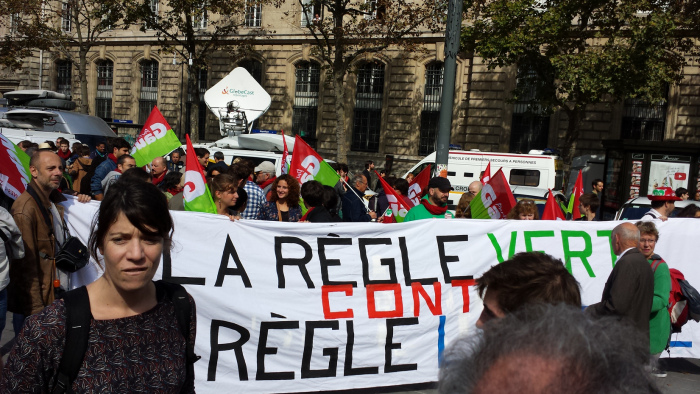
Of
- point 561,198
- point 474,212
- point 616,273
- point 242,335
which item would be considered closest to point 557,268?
point 616,273

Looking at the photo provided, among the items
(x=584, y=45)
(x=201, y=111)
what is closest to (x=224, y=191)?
(x=584, y=45)

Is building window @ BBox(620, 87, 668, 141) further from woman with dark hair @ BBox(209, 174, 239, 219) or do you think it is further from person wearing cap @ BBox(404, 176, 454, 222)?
woman with dark hair @ BBox(209, 174, 239, 219)

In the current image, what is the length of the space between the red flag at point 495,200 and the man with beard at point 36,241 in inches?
187

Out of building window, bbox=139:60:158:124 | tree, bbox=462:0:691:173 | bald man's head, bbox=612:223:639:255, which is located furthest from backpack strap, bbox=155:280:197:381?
building window, bbox=139:60:158:124

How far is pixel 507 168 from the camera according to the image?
20.3m

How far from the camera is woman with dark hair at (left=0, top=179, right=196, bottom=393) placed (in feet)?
6.82

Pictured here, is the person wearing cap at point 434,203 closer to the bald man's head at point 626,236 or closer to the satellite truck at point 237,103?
the bald man's head at point 626,236

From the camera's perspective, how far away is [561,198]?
16562mm

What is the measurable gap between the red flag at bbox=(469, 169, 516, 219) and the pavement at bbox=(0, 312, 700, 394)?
7.51 feet

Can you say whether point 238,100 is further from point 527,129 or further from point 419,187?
point 527,129

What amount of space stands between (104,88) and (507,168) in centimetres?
2840

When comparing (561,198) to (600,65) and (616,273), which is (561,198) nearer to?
(600,65)

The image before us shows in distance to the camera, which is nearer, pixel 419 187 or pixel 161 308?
pixel 161 308

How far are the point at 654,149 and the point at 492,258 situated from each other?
11479 millimetres
